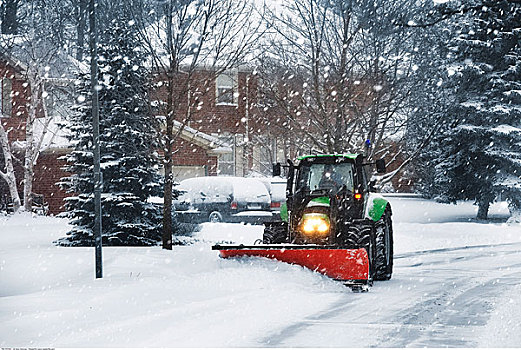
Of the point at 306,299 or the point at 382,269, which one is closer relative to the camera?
the point at 306,299

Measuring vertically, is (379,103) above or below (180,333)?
above

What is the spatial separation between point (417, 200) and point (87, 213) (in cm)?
2280

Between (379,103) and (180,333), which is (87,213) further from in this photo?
(180,333)

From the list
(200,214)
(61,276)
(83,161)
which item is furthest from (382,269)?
(200,214)

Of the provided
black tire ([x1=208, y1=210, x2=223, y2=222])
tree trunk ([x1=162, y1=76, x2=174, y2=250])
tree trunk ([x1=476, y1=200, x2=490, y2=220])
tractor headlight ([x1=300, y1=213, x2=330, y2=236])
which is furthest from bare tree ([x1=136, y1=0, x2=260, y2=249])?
tree trunk ([x1=476, y1=200, x2=490, y2=220])

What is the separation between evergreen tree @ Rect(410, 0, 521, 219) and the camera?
85.7 ft


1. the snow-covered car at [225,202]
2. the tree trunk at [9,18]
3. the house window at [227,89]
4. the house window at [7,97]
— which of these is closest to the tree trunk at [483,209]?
the snow-covered car at [225,202]

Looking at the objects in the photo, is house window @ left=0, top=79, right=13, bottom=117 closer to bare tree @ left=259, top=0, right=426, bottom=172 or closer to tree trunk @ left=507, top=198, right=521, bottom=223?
bare tree @ left=259, top=0, right=426, bottom=172

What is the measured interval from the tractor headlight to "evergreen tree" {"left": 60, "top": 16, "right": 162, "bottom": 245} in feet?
20.9

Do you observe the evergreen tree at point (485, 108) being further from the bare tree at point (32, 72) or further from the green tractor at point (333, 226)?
the bare tree at point (32, 72)

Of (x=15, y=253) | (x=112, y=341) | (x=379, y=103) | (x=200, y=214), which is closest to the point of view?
(x=112, y=341)

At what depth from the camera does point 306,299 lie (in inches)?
392

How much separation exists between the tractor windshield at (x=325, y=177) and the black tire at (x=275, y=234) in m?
0.85

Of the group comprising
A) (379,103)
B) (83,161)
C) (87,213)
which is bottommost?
(87,213)
